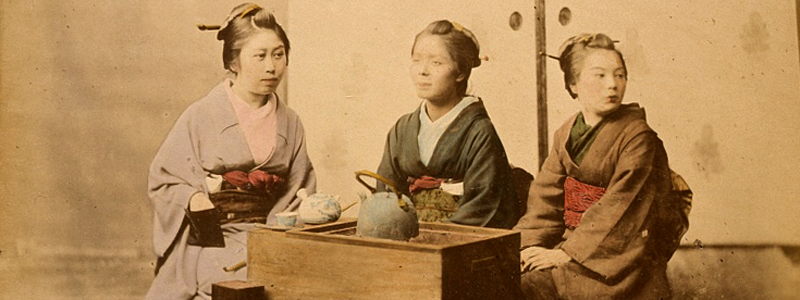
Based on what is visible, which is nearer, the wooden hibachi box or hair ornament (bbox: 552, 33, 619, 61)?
the wooden hibachi box

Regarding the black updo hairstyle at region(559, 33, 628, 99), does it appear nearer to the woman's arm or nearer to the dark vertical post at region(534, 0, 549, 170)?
the dark vertical post at region(534, 0, 549, 170)

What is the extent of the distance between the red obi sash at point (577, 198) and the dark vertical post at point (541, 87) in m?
0.16

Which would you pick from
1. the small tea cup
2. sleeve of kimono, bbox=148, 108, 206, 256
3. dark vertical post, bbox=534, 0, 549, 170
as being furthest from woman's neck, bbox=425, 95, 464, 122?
sleeve of kimono, bbox=148, 108, 206, 256

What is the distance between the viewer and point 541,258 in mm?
2678

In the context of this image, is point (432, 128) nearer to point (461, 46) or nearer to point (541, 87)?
point (461, 46)

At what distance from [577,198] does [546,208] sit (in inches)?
5.4

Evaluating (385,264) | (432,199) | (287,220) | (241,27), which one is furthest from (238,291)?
(241,27)

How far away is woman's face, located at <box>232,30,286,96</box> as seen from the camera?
129 inches

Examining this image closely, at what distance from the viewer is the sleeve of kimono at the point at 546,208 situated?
269cm

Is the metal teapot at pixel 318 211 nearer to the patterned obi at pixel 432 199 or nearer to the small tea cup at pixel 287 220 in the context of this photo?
the small tea cup at pixel 287 220

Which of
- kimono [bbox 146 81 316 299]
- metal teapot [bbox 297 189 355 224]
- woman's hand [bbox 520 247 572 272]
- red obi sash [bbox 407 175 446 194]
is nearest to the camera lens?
woman's hand [bbox 520 247 572 272]

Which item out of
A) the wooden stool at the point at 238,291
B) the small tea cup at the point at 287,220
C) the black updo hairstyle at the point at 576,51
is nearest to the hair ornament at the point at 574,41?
the black updo hairstyle at the point at 576,51

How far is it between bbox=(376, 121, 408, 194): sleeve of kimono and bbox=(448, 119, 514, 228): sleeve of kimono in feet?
0.92

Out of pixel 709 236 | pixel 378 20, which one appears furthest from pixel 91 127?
pixel 709 236
